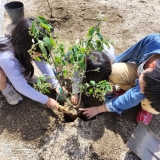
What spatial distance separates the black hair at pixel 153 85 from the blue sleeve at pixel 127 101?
0.50ft

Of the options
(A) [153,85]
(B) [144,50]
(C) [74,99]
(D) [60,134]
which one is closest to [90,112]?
(C) [74,99]

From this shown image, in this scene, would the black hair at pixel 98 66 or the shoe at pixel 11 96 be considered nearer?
the black hair at pixel 98 66

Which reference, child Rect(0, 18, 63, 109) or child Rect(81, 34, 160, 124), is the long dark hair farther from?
child Rect(81, 34, 160, 124)

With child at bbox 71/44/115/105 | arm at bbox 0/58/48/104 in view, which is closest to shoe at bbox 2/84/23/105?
arm at bbox 0/58/48/104

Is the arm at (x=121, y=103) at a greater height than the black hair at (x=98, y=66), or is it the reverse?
the black hair at (x=98, y=66)

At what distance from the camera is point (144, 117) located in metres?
2.04

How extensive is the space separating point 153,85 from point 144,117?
0.56 metres

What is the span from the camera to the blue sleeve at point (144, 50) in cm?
187

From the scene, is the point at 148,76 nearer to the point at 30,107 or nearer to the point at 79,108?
the point at 79,108

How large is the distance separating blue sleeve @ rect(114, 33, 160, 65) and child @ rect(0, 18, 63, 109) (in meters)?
0.84

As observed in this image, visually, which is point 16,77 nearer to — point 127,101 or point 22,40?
point 22,40

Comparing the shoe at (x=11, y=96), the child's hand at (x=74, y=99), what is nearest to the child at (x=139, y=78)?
the child's hand at (x=74, y=99)

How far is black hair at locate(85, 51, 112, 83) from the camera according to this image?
6.05 feet

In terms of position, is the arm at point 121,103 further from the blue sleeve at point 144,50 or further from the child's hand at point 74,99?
the blue sleeve at point 144,50
